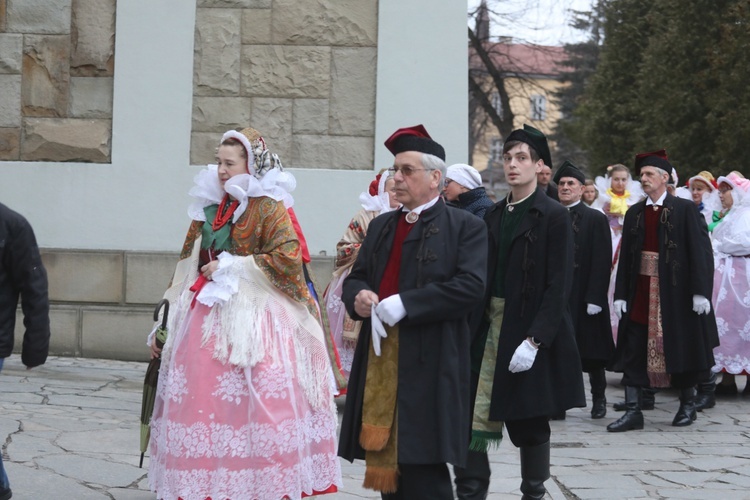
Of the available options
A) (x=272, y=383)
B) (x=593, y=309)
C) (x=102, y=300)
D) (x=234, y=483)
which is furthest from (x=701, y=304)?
(x=102, y=300)

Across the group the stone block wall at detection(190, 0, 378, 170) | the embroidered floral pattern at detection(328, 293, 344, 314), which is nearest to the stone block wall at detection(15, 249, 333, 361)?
the stone block wall at detection(190, 0, 378, 170)

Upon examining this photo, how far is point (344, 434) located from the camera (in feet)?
15.1

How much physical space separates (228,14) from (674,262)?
4466mm

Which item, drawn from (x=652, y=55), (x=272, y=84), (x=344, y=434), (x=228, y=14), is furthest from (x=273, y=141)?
(x=652, y=55)

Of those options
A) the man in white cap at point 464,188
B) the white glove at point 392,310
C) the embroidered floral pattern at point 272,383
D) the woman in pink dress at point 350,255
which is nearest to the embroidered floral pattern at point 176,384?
the embroidered floral pattern at point 272,383

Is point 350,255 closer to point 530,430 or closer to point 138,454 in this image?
point 138,454

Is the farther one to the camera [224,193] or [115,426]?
[115,426]

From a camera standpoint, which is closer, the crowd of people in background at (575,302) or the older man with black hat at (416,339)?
the older man with black hat at (416,339)

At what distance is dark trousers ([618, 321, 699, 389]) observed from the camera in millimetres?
8281

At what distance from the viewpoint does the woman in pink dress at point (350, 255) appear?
8.38 m

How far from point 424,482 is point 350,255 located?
3945 millimetres

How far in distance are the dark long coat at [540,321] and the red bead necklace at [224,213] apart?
1.35 m

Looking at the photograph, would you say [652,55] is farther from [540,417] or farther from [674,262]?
[540,417]

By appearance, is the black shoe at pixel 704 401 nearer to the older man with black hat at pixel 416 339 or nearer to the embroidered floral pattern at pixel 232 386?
the embroidered floral pattern at pixel 232 386
